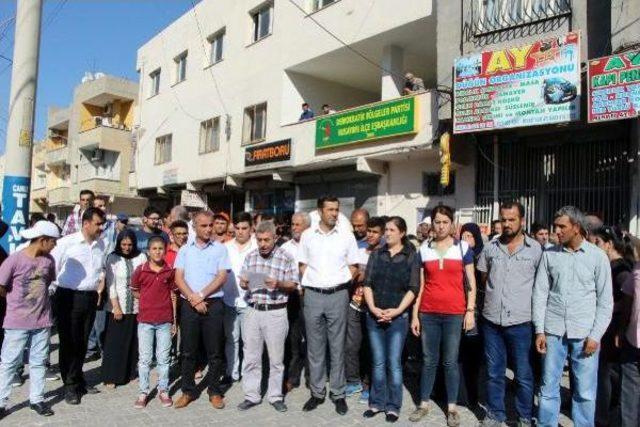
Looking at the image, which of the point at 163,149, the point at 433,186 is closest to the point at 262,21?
the point at 163,149

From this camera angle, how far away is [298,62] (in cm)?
1455

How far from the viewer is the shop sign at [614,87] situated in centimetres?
747

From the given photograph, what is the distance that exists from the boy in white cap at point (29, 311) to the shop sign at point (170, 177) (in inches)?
613

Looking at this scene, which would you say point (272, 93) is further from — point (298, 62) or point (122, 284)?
point (122, 284)

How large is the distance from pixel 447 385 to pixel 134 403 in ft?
9.80

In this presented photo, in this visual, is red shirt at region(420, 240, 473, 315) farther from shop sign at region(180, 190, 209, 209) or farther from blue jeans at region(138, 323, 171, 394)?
shop sign at region(180, 190, 209, 209)

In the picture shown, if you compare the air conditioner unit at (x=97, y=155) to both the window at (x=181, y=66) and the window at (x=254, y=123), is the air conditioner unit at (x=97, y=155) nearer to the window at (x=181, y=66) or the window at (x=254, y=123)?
the window at (x=181, y=66)

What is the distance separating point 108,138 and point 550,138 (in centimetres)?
2242

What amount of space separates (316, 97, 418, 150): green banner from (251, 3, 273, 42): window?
465cm

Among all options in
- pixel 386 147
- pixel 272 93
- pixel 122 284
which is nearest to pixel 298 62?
pixel 272 93

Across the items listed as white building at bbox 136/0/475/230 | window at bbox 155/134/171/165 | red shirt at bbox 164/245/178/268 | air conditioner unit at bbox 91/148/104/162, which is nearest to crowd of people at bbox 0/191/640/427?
red shirt at bbox 164/245/178/268

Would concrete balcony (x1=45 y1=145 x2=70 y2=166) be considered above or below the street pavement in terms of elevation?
above

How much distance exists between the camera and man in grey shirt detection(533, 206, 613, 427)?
3973mm

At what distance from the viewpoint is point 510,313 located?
166 inches
